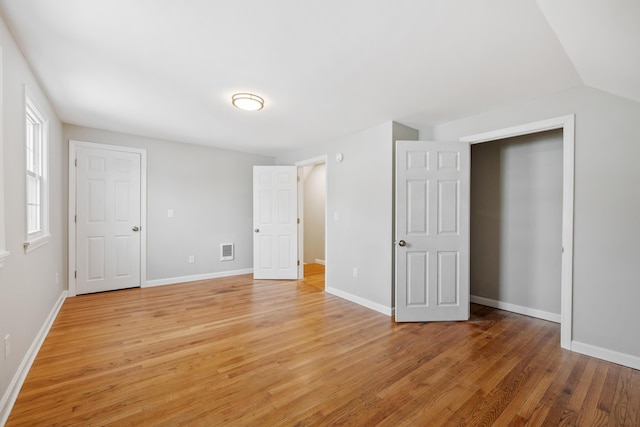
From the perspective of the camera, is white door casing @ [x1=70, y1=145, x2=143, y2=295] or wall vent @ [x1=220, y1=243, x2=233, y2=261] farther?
wall vent @ [x1=220, y1=243, x2=233, y2=261]

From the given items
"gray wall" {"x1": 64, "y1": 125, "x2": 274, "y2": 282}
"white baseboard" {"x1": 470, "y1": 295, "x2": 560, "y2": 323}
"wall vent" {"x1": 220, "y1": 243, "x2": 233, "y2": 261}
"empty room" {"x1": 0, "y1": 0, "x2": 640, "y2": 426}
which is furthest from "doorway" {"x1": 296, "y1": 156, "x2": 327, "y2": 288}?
"white baseboard" {"x1": 470, "y1": 295, "x2": 560, "y2": 323}

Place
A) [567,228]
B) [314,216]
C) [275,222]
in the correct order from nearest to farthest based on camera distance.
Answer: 1. [567,228]
2. [275,222]
3. [314,216]

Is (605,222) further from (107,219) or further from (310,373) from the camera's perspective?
(107,219)

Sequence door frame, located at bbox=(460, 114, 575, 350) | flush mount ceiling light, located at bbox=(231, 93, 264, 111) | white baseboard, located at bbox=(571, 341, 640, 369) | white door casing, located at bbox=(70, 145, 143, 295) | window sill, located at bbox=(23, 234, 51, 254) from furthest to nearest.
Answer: white door casing, located at bbox=(70, 145, 143, 295), flush mount ceiling light, located at bbox=(231, 93, 264, 111), door frame, located at bbox=(460, 114, 575, 350), white baseboard, located at bbox=(571, 341, 640, 369), window sill, located at bbox=(23, 234, 51, 254)

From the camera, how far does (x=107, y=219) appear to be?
4.14 m

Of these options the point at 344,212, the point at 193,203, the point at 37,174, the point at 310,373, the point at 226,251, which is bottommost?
the point at 310,373

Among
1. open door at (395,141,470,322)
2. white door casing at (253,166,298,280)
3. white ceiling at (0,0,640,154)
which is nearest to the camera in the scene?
white ceiling at (0,0,640,154)

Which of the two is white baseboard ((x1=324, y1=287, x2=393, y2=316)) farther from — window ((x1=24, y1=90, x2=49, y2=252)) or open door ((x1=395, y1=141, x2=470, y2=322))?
window ((x1=24, y1=90, x2=49, y2=252))

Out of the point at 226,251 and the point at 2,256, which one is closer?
the point at 2,256

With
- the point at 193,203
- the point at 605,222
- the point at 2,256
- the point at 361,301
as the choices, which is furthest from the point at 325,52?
the point at 193,203

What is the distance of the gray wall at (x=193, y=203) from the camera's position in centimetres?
448

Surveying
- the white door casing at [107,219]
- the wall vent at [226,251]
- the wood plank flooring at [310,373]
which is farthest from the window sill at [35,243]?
the wall vent at [226,251]

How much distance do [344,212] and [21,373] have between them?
343 centimetres

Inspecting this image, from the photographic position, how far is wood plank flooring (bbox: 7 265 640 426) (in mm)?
1711
